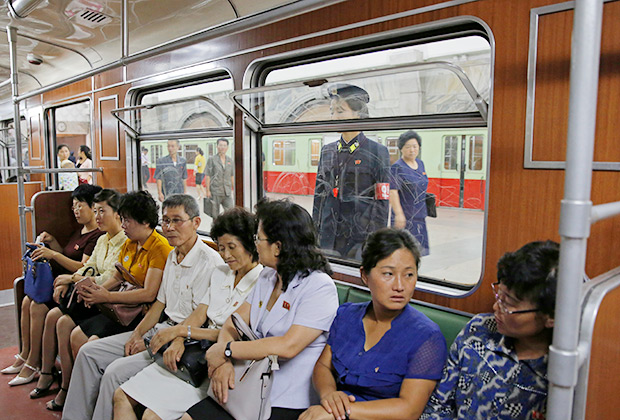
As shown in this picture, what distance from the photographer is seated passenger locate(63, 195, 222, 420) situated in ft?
9.53

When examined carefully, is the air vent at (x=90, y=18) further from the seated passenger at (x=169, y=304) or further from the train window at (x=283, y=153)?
the seated passenger at (x=169, y=304)

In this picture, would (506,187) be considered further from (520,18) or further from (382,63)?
(382,63)

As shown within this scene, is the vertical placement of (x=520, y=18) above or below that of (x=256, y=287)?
above

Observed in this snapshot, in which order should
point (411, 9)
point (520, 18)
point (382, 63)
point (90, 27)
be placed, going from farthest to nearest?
point (90, 27), point (382, 63), point (411, 9), point (520, 18)

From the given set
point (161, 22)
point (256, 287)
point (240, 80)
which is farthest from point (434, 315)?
point (161, 22)

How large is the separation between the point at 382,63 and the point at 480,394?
1.79 metres

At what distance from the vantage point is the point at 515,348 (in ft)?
5.33

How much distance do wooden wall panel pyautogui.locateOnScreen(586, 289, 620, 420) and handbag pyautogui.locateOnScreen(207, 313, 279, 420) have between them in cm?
111

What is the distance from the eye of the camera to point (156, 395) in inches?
95.9

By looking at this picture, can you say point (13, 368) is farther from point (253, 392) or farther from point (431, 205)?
point (431, 205)

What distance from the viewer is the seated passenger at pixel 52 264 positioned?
3.73m

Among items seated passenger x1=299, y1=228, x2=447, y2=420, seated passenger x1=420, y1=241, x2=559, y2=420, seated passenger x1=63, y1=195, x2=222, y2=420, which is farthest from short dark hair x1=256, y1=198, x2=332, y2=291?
seated passenger x1=420, y1=241, x2=559, y2=420

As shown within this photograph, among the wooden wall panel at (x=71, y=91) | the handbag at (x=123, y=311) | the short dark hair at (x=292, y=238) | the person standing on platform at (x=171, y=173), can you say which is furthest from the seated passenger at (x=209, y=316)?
the wooden wall panel at (x=71, y=91)

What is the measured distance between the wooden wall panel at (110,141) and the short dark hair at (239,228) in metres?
2.89
